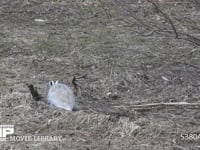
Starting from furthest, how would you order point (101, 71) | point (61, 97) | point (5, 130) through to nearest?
1. point (101, 71)
2. point (61, 97)
3. point (5, 130)

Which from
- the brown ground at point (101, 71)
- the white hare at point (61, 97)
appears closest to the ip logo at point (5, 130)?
the brown ground at point (101, 71)

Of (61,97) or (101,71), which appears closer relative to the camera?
(61,97)

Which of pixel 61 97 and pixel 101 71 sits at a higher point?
pixel 61 97

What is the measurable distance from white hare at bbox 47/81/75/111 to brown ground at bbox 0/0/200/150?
7 centimetres

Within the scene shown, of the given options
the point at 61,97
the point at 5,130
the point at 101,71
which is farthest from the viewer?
the point at 101,71

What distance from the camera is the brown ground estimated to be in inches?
171

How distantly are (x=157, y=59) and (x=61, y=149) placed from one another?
2.48 meters

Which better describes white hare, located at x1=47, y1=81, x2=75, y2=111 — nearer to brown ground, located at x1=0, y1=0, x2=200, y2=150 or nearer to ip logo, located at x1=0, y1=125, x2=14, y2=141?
brown ground, located at x1=0, y1=0, x2=200, y2=150

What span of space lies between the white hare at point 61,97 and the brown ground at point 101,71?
0.24 ft

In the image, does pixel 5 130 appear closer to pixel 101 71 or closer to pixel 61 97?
pixel 61 97

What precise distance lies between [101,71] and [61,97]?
114 centimetres

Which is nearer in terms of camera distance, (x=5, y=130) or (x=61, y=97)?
(x=5, y=130)

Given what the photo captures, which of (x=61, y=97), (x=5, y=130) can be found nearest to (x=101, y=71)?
(x=61, y=97)

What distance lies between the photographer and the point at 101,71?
5.82 m
